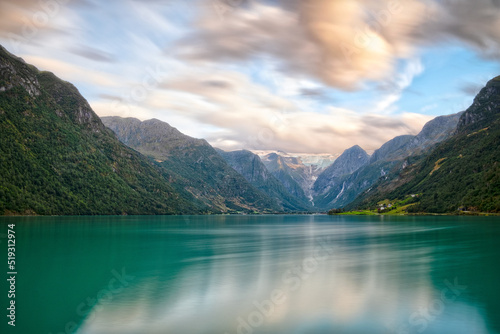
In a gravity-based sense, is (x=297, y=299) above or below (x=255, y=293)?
above

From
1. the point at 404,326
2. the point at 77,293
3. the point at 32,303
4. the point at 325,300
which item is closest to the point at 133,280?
the point at 77,293

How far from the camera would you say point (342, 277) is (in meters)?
45.4

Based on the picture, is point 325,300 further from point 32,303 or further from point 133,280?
point 32,303

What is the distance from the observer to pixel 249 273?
48.4 meters

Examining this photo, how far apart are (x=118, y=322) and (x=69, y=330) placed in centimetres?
331

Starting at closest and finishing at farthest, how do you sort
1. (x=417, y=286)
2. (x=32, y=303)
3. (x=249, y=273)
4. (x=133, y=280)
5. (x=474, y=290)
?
(x=32, y=303)
(x=474, y=290)
(x=417, y=286)
(x=133, y=280)
(x=249, y=273)

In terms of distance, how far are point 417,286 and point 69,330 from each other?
3440 centimetres

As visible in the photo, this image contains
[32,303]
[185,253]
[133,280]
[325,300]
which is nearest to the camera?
[32,303]

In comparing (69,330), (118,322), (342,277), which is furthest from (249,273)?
(69,330)

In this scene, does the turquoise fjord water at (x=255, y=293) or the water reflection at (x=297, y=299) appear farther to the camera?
the turquoise fjord water at (x=255, y=293)

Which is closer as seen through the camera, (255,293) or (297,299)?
(297,299)

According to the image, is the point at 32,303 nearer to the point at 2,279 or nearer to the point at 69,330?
the point at 69,330

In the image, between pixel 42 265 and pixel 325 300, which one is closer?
pixel 325 300

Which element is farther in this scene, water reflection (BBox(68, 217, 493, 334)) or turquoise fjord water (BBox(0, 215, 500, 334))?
turquoise fjord water (BBox(0, 215, 500, 334))
